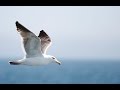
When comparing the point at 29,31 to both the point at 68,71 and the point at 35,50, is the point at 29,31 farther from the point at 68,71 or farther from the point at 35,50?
the point at 68,71

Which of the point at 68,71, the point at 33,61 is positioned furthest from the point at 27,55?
the point at 68,71

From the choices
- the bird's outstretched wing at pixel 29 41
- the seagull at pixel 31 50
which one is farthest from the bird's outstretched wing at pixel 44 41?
the bird's outstretched wing at pixel 29 41

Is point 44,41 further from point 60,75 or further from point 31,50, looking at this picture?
point 60,75

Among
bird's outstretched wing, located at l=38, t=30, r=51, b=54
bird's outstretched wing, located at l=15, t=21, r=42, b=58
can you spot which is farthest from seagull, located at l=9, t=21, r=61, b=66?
bird's outstretched wing, located at l=38, t=30, r=51, b=54

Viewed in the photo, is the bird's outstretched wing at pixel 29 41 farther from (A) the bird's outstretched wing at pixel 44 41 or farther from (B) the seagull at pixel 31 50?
(A) the bird's outstretched wing at pixel 44 41

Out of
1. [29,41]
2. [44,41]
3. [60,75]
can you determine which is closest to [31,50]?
[29,41]

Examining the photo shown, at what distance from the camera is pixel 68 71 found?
3859 centimetres

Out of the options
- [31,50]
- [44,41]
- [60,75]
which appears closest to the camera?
[31,50]

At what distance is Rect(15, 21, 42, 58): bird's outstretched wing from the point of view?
7668mm

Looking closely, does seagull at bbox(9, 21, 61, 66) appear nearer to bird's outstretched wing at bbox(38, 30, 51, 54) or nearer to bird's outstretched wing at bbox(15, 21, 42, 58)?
bird's outstretched wing at bbox(15, 21, 42, 58)

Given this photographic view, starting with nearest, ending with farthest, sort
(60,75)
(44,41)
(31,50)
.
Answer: (31,50), (44,41), (60,75)

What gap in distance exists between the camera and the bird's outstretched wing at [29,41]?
7668mm

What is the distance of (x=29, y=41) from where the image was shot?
7785 mm

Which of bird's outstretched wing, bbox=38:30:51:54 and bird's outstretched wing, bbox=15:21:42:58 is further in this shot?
bird's outstretched wing, bbox=38:30:51:54
